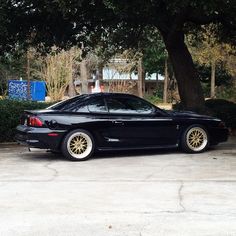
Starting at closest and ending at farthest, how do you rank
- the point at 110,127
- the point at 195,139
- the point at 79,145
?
the point at 79,145, the point at 110,127, the point at 195,139

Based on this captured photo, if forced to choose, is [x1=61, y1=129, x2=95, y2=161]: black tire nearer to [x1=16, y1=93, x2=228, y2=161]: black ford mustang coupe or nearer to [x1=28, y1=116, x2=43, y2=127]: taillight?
[x1=16, y1=93, x2=228, y2=161]: black ford mustang coupe

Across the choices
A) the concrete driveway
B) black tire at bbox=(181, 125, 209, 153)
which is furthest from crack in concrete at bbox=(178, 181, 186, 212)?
black tire at bbox=(181, 125, 209, 153)

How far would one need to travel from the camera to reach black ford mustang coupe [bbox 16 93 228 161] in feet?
36.5

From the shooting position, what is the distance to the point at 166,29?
1517 cm

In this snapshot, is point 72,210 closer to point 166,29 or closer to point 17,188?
point 17,188

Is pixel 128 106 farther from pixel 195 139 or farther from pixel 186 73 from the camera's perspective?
pixel 186 73

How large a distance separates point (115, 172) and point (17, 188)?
2.11m

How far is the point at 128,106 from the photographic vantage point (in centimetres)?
1186

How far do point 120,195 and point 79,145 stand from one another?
357 cm

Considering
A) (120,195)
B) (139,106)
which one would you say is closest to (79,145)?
(139,106)

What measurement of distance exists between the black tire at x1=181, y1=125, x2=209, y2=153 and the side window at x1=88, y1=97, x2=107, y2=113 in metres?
2.00

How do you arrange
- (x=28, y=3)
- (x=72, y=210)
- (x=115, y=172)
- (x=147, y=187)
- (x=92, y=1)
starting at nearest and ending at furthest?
(x=72, y=210) < (x=147, y=187) < (x=115, y=172) < (x=92, y=1) < (x=28, y=3)

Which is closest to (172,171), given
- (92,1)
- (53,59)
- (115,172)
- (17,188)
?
(115,172)

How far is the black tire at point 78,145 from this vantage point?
11.1m
